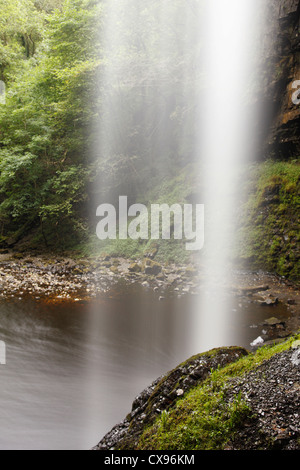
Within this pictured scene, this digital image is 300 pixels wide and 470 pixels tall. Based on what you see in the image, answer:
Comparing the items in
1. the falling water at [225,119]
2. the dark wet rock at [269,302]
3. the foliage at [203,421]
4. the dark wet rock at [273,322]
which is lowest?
the dark wet rock at [273,322]

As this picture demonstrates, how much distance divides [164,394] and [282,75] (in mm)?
11321

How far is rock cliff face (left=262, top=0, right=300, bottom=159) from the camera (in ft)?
32.5

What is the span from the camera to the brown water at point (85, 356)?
3529mm

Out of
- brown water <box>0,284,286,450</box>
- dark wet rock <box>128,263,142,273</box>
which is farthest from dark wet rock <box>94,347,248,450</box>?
dark wet rock <box>128,263,142,273</box>

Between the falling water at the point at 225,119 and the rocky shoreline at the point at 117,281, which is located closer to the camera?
the rocky shoreline at the point at 117,281

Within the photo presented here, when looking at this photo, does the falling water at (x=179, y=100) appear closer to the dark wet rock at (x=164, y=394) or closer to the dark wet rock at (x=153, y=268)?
the dark wet rock at (x=153, y=268)

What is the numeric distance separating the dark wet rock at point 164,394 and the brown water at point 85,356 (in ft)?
2.93

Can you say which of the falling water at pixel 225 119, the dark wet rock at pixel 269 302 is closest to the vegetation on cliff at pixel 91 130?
the falling water at pixel 225 119

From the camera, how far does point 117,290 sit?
866 centimetres

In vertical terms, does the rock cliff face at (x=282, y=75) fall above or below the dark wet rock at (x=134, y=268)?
above

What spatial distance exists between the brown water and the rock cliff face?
20.9 ft

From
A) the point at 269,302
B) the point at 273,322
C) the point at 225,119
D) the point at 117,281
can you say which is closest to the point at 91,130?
the point at 225,119

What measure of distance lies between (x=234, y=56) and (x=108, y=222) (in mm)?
9063

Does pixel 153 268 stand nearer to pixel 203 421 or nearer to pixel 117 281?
pixel 117 281
